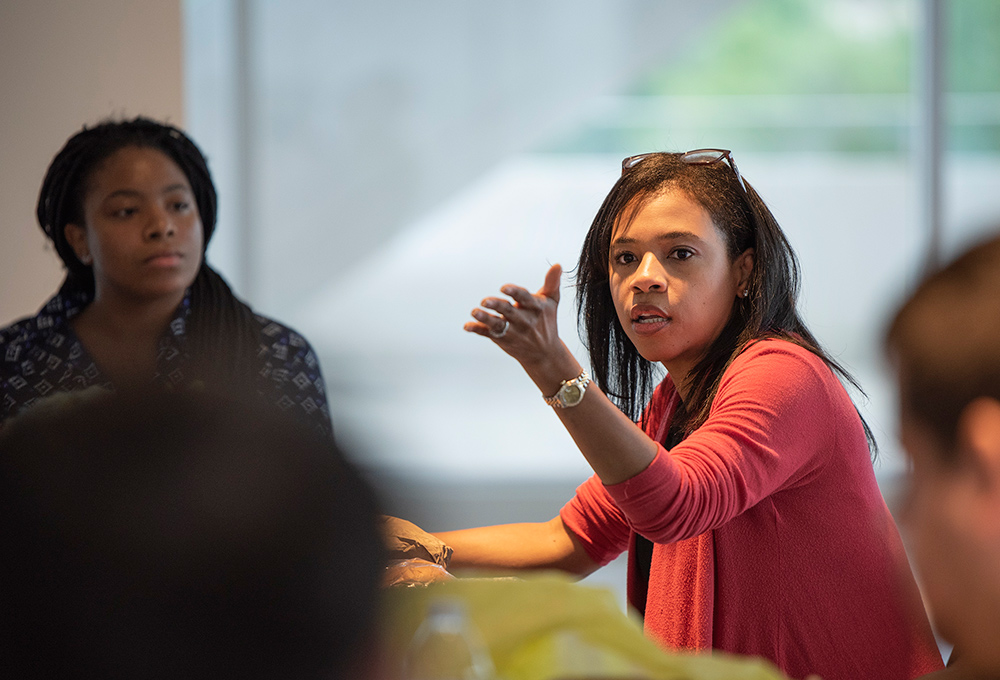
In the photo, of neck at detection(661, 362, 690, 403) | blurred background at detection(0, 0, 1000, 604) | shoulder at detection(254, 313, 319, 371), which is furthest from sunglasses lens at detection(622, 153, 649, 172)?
blurred background at detection(0, 0, 1000, 604)

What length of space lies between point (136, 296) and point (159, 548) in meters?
1.99

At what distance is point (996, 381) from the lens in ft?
1.91

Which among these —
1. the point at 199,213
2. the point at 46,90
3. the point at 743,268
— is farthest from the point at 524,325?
the point at 46,90

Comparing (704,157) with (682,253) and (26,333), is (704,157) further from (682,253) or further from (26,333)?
(26,333)

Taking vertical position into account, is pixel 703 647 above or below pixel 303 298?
below

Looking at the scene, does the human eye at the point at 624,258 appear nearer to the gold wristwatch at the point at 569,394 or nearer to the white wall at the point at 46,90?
the gold wristwatch at the point at 569,394

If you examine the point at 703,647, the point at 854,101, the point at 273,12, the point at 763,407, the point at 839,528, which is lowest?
the point at 703,647

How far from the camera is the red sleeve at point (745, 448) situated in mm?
1104

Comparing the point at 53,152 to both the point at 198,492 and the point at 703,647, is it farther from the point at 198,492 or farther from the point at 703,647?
the point at 198,492

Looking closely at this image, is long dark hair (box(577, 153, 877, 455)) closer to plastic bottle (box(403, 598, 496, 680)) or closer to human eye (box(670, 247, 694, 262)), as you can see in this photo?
human eye (box(670, 247, 694, 262))

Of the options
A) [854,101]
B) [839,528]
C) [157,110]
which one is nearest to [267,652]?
[839,528]

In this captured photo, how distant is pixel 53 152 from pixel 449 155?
1.65 metres

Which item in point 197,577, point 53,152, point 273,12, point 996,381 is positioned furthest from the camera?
point 273,12

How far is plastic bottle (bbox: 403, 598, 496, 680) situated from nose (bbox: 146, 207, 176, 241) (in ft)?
5.64
